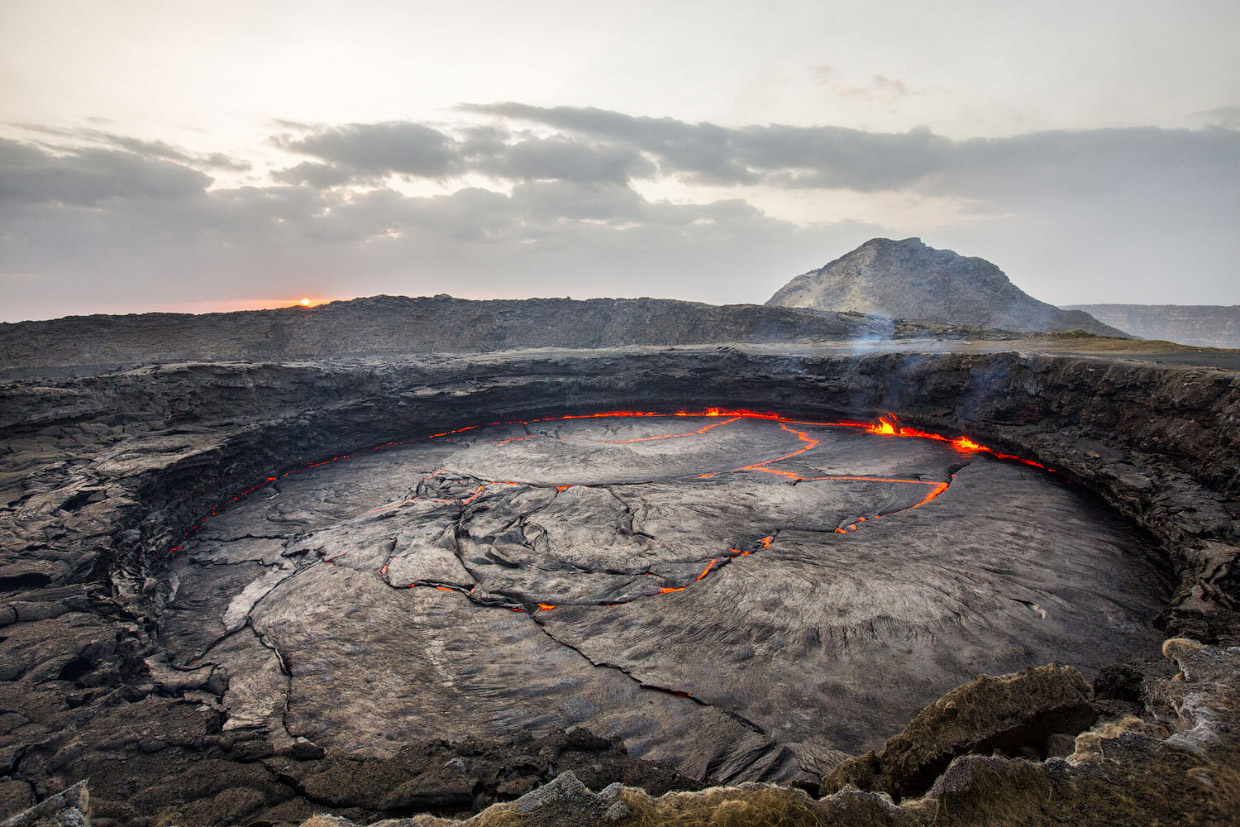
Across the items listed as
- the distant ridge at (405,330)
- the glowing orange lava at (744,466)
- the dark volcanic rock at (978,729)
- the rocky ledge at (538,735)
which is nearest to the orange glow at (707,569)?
the glowing orange lava at (744,466)

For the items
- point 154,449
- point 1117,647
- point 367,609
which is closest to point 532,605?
point 367,609

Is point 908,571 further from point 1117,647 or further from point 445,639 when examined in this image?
point 445,639

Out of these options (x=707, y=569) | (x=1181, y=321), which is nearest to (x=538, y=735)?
(x=707, y=569)

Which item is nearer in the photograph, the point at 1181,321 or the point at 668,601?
the point at 668,601

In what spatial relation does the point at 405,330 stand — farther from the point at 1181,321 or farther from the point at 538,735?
the point at 1181,321

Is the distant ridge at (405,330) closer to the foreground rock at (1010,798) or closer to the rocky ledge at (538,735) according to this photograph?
the rocky ledge at (538,735)

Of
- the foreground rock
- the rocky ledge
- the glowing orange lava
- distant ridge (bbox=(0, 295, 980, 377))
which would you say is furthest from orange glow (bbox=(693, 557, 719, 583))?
distant ridge (bbox=(0, 295, 980, 377))
